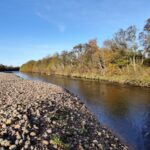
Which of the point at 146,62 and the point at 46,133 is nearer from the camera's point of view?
the point at 46,133

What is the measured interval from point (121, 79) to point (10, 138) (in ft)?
137

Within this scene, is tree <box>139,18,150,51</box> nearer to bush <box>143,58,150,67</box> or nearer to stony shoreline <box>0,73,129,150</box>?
bush <box>143,58,150,67</box>

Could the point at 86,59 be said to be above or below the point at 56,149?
above

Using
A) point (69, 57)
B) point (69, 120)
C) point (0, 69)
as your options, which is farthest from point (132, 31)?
point (0, 69)

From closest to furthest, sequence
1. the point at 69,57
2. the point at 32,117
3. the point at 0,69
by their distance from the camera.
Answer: the point at 32,117 < the point at 69,57 < the point at 0,69

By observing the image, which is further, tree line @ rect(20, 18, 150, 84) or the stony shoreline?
tree line @ rect(20, 18, 150, 84)

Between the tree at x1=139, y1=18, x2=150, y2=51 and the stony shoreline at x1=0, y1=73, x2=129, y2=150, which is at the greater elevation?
the tree at x1=139, y1=18, x2=150, y2=51

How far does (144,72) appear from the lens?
1802 inches

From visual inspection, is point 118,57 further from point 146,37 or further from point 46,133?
point 46,133

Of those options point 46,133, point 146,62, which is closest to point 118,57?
point 146,62

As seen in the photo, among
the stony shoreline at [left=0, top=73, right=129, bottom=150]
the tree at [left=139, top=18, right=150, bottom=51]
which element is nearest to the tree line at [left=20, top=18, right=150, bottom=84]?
the tree at [left=139, top=18, right=150, bottom=51]

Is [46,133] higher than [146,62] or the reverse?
the reverse

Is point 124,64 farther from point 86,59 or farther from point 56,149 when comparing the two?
point 56,149

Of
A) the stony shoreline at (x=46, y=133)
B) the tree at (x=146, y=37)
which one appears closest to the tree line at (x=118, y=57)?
the tree at (x=146, y=37)
